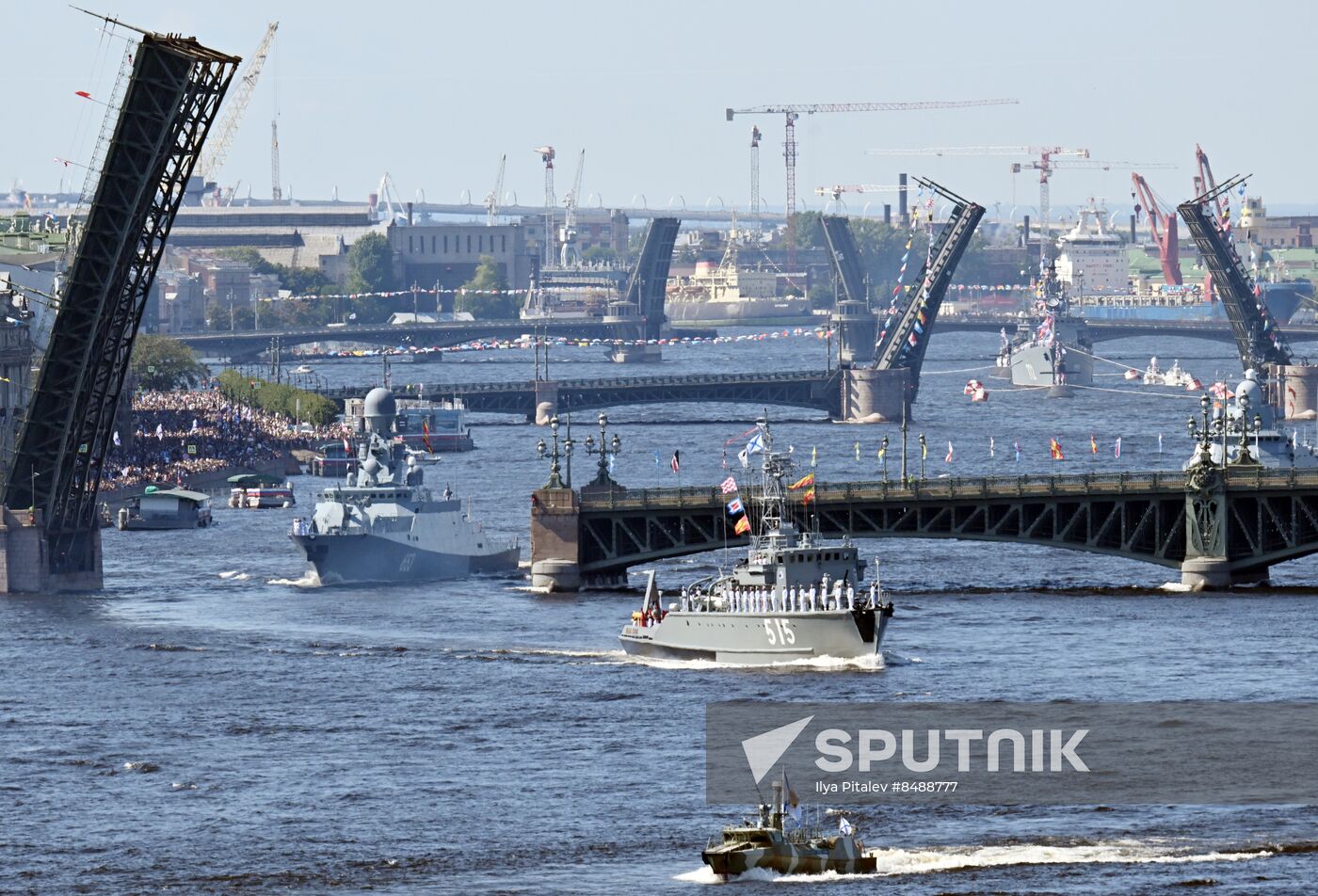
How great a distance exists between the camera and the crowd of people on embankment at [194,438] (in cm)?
14512

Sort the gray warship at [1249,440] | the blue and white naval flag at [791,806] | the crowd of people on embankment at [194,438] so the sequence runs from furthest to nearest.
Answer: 1. the crowd of people on embankment at [194,438]
2. the gray warship at [1249,440]
3. the blue and white naval flag at [791,806]

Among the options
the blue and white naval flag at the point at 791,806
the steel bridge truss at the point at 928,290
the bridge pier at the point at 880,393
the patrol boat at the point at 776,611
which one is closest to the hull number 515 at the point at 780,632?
the patrol boat at the point at 776,611

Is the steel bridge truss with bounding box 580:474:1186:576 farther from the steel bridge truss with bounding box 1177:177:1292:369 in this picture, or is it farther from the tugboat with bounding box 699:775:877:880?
the steel bridge truss with bounding box 1177:177:1292:369

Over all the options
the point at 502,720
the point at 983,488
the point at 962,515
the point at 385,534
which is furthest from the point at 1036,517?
the point at 502,720

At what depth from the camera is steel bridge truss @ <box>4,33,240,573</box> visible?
279ft

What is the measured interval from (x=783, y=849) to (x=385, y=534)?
49375 mm

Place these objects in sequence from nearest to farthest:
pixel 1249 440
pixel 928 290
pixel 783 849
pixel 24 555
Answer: pixel 783 849, pixel 24 555, pixel 1249 440, pixel 928 290

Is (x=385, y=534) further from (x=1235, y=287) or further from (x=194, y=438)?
(x=1235, y=287)

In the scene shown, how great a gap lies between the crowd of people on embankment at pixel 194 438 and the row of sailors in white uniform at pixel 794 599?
60.8 metres

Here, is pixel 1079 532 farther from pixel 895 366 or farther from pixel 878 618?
pixel 895 366

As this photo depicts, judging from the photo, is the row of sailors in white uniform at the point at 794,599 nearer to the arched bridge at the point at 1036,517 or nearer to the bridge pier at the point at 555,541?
the arched bridge at the point at 1036,517

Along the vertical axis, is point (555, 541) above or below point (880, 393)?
below

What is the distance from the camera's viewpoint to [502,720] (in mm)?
72562

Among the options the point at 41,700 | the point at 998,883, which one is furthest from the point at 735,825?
the point at 41,700
